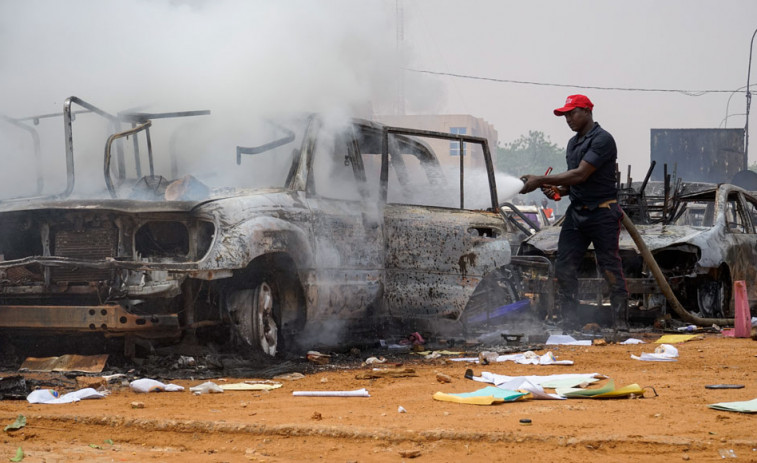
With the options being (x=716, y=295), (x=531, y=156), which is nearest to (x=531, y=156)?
(x=531, y=156)

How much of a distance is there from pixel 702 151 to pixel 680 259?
2977cm

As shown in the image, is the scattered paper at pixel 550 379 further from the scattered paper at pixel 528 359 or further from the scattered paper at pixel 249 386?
the scattered paper at pixel 249 386

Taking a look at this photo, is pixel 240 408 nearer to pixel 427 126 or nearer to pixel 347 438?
pixel 347 438

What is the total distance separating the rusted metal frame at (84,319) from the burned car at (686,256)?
431cm

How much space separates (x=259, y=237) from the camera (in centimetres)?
573

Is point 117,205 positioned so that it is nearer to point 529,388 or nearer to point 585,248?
point 529,388

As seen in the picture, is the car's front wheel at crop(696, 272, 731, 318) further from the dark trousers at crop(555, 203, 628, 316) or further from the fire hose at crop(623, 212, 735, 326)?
the dark trousers at crop(555, 203, 628, 316)

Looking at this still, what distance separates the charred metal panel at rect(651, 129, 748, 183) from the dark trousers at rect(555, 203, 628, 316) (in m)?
28.6

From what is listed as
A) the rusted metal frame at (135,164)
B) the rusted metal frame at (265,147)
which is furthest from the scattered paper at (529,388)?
the rusted metal frame at (135,164)

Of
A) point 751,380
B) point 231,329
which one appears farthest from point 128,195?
point 751,380

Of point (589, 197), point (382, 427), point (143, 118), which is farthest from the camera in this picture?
point (589, 197)

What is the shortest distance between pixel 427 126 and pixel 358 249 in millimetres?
54518

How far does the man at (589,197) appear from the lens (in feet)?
25.7

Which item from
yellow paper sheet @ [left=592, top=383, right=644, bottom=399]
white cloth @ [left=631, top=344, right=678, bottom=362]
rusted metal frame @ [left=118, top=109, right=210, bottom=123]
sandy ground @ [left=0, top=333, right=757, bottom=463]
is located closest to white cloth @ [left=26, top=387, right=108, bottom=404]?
sandy ground @ [left=0, top=333, right=757, bottom=463]
